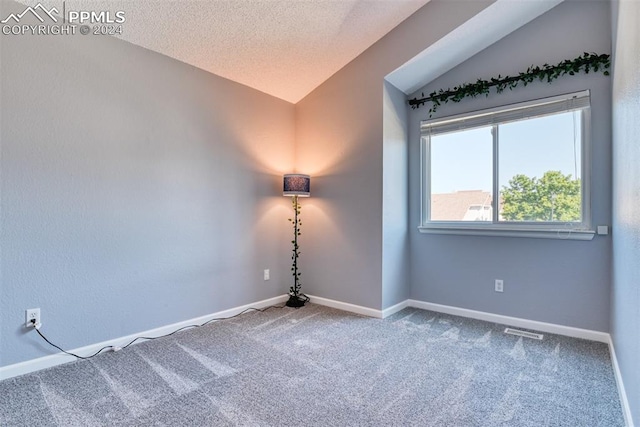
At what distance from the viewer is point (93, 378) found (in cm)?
192

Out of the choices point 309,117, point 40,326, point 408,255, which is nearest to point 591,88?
point 408,255

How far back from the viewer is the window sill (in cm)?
256

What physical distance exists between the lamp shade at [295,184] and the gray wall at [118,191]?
0.28 metres

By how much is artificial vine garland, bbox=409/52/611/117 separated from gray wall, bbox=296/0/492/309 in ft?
2.00

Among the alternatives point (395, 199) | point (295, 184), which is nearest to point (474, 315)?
point (395, 199)

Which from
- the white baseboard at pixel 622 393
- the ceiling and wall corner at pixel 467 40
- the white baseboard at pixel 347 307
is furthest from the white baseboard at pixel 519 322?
the ceiling and wall corner at pixel 467 40

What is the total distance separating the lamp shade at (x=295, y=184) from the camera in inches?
132

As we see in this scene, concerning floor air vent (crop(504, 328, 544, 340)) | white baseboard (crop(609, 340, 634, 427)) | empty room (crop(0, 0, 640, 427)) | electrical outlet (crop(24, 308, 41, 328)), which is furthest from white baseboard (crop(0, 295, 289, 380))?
white baseboard (crop(609, 340, 634, 427))

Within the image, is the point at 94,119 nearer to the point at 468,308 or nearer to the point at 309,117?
the point at 309,117

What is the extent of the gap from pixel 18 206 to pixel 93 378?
1.16 m

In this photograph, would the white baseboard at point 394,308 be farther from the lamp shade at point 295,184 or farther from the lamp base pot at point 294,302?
the lamp shade at point 295,184

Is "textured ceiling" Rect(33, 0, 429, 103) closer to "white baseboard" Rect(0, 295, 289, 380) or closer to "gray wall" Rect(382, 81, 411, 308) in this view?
"gray wall" Rect(382, 81, 411, 308)

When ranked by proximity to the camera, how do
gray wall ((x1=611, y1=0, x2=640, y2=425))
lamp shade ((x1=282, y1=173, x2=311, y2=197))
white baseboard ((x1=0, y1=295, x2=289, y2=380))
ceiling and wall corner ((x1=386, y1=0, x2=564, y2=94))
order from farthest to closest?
lamp shade ((x1=282, y1=173, x2=311, y2=197)), ceiling and wall corner ((x1=386, y1=0, x2=564, y2=94)), white baseboard ((x1=0, y1=295, x2=289, y2=380)), gray wall ((x1=611, y1=0, x2=640, y2=425))

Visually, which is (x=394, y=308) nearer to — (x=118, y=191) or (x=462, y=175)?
(x=462, y=175)
